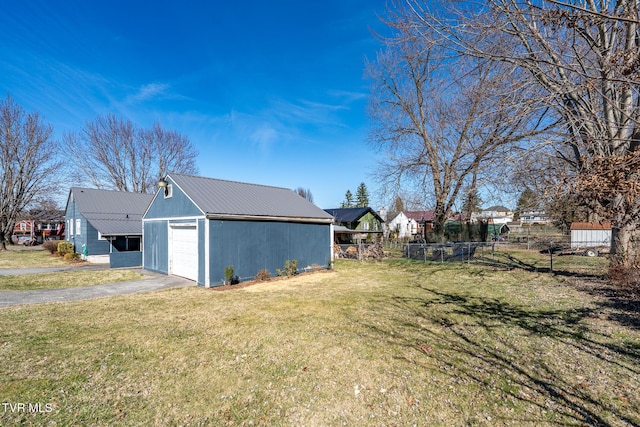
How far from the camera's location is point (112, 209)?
20719 mm

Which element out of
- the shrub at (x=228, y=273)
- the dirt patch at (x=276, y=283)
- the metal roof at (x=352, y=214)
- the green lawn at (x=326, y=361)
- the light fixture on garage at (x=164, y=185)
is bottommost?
the dirt patch at (x=276, y=283)

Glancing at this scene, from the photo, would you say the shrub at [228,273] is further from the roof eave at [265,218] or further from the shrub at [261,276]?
the roof eave at [265,218]

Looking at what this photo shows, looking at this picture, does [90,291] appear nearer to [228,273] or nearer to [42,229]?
[228,273]

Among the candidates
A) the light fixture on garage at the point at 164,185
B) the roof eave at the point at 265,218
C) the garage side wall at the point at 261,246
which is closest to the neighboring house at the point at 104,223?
the light fixture on garage at the point at 164,185

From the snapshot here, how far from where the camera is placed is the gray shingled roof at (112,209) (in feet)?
58.9

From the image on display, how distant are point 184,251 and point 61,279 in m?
5.05

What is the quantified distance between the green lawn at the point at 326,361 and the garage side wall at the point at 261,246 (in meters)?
2.61

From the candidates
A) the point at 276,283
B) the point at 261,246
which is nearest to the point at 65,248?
the point at 261,246

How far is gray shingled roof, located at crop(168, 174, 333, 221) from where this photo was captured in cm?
1126

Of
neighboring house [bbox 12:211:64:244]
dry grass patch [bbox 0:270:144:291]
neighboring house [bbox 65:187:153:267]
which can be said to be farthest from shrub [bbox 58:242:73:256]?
neighboring house [bbox 12:211:64:244]

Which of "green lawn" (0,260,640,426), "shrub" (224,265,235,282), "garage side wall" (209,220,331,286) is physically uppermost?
"garage side wall" (209,220,331,286)

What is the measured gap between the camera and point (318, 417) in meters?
3.33

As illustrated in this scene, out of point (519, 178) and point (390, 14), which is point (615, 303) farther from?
point (390, 14)

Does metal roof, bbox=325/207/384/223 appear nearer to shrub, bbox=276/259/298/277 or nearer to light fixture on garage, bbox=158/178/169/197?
shrub, bbox=276/259/298/277
